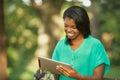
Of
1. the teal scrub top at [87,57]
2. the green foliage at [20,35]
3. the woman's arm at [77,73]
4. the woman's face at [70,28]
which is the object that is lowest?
the green foliage at [20,35]

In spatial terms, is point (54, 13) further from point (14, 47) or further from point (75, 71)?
point (14, 47)

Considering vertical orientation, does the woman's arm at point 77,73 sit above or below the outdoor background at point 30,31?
above

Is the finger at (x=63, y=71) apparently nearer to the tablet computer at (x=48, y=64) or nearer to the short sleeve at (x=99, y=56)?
the tablet computer at (x=48, y=64)

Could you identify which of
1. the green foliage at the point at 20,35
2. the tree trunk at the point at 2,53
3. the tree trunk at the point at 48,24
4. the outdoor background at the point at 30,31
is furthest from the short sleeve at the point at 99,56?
the green foliage at the point at 20,35

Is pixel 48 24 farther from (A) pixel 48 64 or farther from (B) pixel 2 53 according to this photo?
(A) pixel 48 64

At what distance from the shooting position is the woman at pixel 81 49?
13.9 ft

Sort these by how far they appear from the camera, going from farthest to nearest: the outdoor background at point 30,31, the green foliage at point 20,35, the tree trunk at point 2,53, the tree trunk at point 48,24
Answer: the green foliage at point 20,35 → the outdoor background at point 30,31 → the tree trunk at point 48,24 → the tree trunk at point 2,53

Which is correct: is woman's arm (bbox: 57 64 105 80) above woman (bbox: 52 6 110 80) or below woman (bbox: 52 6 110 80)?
below

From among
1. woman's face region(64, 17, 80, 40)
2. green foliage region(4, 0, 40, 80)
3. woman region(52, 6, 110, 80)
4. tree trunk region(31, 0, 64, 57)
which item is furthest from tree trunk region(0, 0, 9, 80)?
green foliage region(4, 0, 40, 80)

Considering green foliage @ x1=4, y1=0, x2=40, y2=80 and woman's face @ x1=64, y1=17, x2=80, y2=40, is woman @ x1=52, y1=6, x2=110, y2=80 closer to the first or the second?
woman's face @ x1=64, y1=17, x2=80, y2=40

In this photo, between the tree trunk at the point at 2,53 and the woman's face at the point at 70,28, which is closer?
the woman's face at the point at 70,28

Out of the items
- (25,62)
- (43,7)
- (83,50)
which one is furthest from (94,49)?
(25,62)

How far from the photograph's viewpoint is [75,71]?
13.3ft

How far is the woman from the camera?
13.9ft
